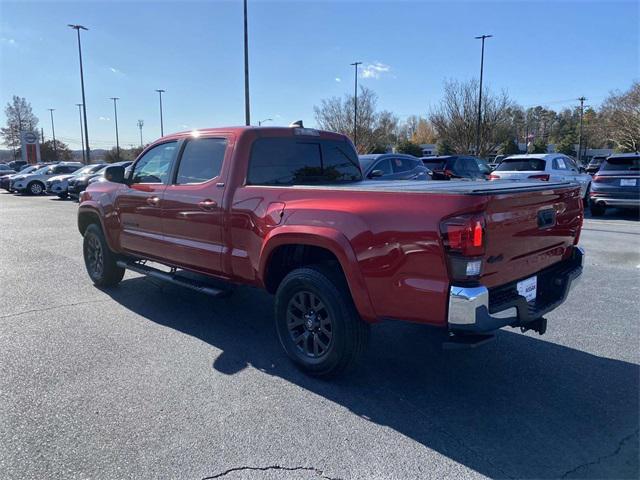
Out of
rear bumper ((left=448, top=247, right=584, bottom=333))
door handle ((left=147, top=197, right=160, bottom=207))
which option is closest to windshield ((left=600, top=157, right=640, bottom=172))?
rear bumper ((left=448, top=247, right=584, bottom=333))

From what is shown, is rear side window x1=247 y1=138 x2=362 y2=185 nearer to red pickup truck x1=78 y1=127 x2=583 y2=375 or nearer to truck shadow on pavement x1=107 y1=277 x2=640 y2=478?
Answer: red pickup truck x1=78 y1=127 x2=583 y2=375

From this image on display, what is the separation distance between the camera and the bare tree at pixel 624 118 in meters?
48.5

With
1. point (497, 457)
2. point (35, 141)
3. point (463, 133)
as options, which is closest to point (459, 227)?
point (497, 457)

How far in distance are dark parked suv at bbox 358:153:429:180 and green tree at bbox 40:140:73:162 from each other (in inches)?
2623

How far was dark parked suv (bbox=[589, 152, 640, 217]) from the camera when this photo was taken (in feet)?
40.8

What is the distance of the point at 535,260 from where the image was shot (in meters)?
3.56

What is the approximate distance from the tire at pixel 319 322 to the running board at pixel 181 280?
2.74 feet

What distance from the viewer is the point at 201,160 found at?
15.7 ft

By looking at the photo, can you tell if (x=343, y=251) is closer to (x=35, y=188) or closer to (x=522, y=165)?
(x=522, y=165)

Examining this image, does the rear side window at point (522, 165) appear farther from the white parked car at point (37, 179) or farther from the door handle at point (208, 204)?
the white parked car at point (37, 179)

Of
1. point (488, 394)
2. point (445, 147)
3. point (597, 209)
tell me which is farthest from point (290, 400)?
point (445, 147)

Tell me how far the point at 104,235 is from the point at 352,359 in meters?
4.10

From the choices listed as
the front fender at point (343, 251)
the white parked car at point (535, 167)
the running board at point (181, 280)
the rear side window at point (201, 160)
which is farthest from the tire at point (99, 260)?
the white parked car at point (535, 167)

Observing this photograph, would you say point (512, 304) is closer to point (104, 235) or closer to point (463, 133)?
point (104, 235)
